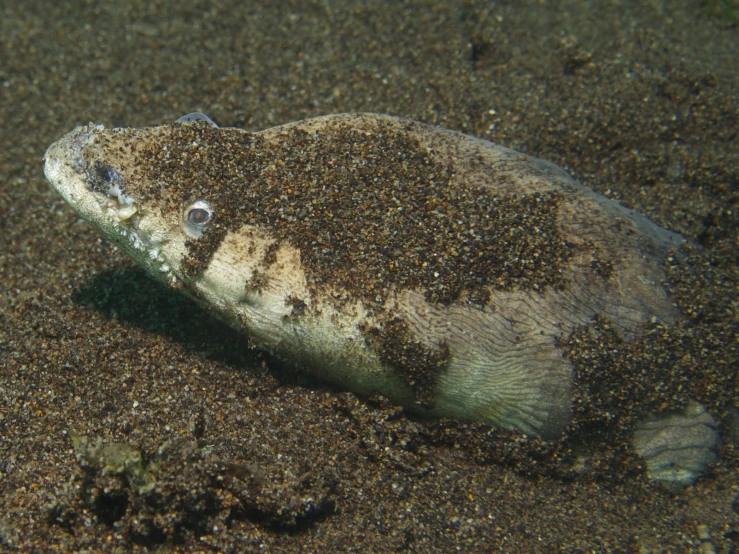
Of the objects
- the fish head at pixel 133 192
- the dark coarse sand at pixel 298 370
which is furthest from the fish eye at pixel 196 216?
the dark coarse sand at pixel 298 370

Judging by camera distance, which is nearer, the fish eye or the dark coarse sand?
the dark coarse sand

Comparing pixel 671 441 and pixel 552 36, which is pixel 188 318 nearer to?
pixel 671 441

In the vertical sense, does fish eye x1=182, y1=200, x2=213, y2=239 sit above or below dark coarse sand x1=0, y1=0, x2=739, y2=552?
above

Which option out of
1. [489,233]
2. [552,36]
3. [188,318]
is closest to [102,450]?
[188,318]

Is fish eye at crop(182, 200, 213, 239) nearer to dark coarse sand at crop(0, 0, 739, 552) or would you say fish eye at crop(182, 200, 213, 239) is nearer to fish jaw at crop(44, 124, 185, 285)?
fish jaw at crop(44, 124, 185, 285)

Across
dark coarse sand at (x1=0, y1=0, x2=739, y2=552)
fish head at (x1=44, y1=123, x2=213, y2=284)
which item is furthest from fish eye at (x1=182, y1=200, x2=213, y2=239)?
dark coarse sand at (x1=0, y1=0, x2=739, y2=552)

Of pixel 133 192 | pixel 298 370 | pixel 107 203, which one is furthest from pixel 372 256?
pixel 107 203
